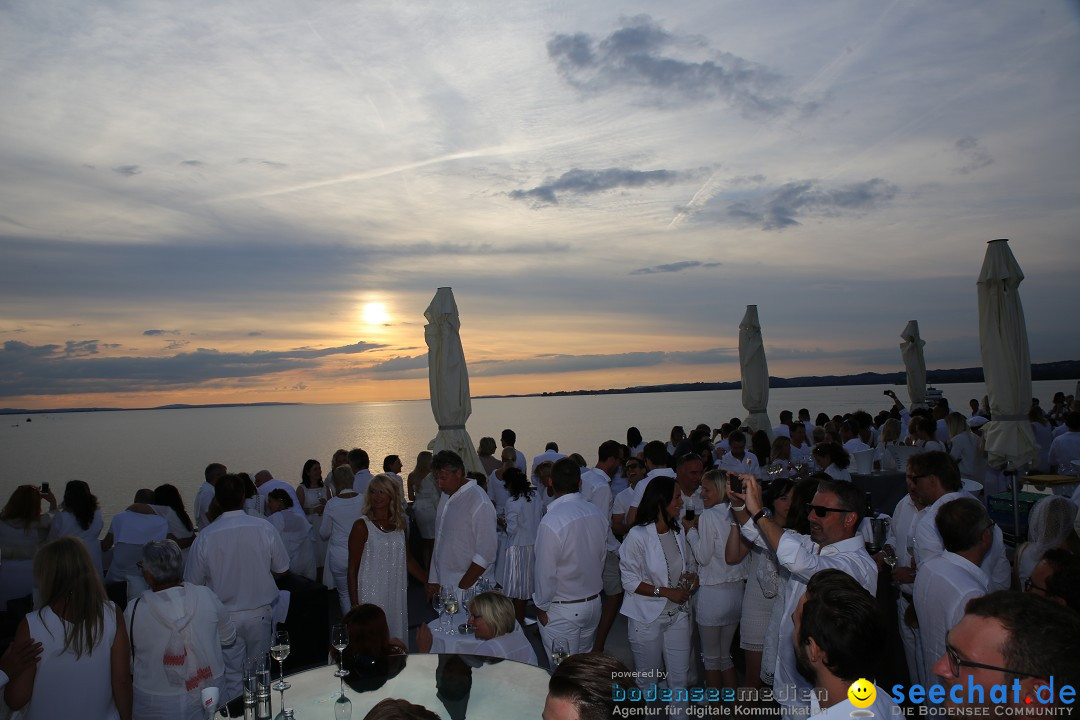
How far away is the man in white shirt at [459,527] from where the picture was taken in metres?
5.37

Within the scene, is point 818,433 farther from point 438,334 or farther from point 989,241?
point 438,334

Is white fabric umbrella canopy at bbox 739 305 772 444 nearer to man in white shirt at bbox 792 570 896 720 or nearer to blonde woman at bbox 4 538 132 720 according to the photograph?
man in white shirt at bbox 792 570 896 720

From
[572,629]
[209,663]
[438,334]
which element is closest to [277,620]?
[209,663]

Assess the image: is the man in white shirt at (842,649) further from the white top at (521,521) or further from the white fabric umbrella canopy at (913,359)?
the white fabric umbrella canopy at (913,359)

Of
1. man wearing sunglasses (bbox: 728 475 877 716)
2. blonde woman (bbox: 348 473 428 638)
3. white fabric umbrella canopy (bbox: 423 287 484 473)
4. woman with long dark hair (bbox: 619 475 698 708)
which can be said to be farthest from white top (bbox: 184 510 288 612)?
white fabric umbrella canopy (bbox: 423 287 484 473)

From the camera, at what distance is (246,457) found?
139 feet

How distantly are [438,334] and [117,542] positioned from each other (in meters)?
4.25

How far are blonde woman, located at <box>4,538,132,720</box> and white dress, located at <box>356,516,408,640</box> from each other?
2.05m

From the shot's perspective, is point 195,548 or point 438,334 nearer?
point 195,548

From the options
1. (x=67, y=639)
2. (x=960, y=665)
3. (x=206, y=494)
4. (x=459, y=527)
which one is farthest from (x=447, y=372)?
(x=960, y=665)

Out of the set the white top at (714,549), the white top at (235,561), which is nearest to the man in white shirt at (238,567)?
the white top at (235,561)

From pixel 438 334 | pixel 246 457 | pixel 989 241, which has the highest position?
pixel 989 241

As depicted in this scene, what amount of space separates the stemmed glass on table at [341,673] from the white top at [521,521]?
3613 mm

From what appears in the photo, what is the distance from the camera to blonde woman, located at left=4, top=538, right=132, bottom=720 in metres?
3.23
